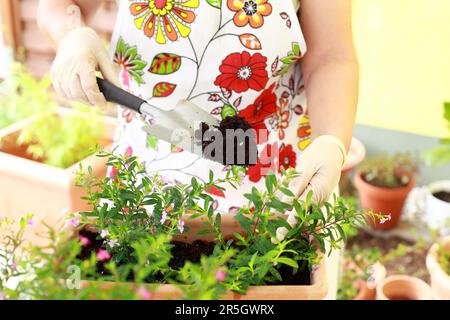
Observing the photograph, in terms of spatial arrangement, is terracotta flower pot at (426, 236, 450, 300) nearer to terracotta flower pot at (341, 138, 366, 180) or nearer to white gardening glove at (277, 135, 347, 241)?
terracotta flower pot at (341, 138, 366, 180)

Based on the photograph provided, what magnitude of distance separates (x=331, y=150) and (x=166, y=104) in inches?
14.3

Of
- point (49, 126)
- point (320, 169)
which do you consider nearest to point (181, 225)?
point (320, 169)

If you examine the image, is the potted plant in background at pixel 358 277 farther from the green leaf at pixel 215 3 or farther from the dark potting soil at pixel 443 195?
the green leaf at pixel 215 3

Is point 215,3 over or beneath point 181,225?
over

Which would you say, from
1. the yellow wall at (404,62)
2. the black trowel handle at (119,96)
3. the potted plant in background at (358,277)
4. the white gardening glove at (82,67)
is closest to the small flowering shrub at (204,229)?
the black trowel handle at (119,96)

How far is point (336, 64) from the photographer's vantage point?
47.3 inches

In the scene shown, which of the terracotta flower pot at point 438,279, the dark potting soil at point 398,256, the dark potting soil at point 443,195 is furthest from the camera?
the dark potting soil at point 443,195

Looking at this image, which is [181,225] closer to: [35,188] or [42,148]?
[35,188]

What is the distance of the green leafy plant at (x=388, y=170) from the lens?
276 centimetres

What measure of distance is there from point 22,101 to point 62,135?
36cm

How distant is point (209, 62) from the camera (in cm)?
114

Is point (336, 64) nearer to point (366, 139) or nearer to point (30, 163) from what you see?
point (30, 163)

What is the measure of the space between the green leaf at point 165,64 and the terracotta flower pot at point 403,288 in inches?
44.9

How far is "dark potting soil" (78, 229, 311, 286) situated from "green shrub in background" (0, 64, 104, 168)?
119 centimetres
